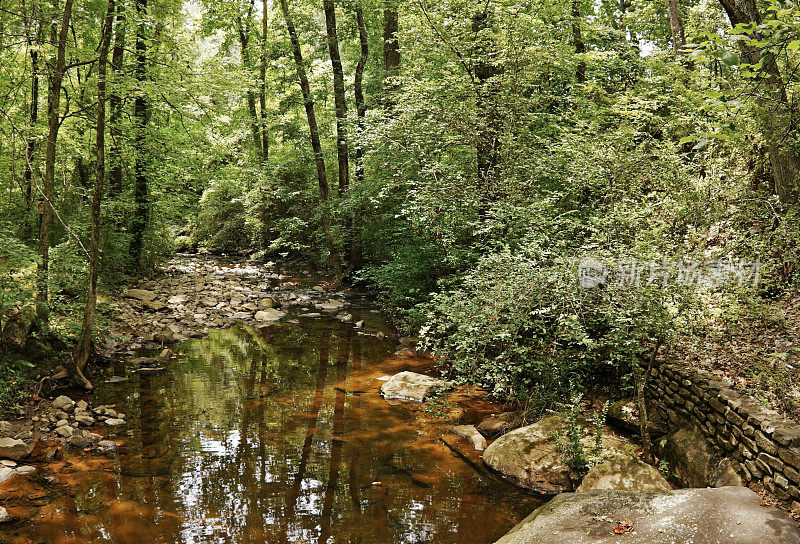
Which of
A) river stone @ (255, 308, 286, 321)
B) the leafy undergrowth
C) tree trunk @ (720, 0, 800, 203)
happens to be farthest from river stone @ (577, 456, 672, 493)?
river stone @ (255, 308, 286, 321)

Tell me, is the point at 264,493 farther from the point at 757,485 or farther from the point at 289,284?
the point at 289,284

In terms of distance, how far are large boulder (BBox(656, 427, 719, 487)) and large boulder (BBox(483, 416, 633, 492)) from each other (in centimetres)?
42

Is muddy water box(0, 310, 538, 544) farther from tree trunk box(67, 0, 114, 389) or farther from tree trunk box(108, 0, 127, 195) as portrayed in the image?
tree trunk box(108, 0, 127, 195)

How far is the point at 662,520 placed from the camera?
3.54m

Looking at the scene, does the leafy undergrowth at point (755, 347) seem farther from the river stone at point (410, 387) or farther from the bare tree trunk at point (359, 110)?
the bare tree trunk at point (359, 110)

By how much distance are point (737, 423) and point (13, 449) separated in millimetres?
6986

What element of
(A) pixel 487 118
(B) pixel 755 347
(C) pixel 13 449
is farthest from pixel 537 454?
(A) pixel 487 118

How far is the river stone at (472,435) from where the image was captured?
5824mm

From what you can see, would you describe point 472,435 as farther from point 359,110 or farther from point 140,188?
point 359,110

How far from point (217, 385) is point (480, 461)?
4.37 metres

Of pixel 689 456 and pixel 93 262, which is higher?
pixel 93 262

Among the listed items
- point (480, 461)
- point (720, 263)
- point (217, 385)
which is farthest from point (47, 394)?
point (720, 263)

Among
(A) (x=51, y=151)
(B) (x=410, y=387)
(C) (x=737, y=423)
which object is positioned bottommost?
(B) (x=410, y=387)

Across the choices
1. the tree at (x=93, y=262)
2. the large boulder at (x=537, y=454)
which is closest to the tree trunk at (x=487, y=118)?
the large boulder at (x=537, y=454)
